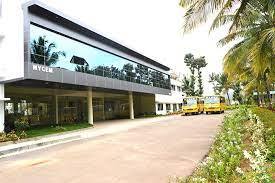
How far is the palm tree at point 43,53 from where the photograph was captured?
21556 mm

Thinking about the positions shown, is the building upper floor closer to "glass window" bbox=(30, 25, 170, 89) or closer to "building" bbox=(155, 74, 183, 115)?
"glass window" bbox=(30, 25, 170, 89)

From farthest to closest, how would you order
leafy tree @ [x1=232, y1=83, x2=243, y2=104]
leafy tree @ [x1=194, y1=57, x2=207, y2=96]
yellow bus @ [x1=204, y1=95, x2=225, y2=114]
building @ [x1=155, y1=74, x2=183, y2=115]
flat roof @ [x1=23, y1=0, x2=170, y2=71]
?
leafy tree @ [x1=194, y1=57, x2=207, y2=96] → leafy tree @ [x1=232, y1=83, x2=243, y2=104] → building @ [x1=155, y1=74, x2=183, y2=115] → yellow bus @ [x1=204, y1=95, x2=225, y2=114] → flat roof @ [x1=23, y1=0, x2=170, y2=71]

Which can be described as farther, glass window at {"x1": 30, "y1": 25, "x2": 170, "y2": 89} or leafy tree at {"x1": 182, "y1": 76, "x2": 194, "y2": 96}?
leafy tree at {"x1": 182, "y1": 76, "x2": 194, "y2": 96}

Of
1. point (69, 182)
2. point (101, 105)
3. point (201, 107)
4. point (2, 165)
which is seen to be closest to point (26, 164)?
point (2, 165)

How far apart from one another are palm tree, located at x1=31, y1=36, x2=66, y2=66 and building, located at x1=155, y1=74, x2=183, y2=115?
31.8m

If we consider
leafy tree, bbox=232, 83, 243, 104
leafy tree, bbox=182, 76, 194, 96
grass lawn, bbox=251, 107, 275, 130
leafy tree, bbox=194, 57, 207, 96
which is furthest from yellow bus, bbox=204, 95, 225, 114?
leafy tree, bbox=194, 57, 207, 96

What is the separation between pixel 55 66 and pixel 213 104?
27.2 metres

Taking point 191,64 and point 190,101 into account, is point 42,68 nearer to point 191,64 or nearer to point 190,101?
point 190,101

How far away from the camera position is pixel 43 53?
22344 millimetres

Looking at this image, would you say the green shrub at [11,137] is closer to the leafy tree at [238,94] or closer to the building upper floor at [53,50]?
the building upper floor at [53,50]

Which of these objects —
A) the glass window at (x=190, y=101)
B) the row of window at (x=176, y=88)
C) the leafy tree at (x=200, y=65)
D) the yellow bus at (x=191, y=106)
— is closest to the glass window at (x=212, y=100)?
the yellow bus at (x=191, y=106)

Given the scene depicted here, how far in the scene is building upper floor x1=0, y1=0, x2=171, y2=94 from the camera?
2108 centimetres

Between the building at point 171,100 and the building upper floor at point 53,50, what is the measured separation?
71.0ft

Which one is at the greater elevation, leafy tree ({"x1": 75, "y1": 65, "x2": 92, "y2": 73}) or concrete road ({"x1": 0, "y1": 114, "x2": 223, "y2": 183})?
leafy tree ({"x1": 75, "y1": 65, "x2": 92, "y2": 73})
